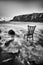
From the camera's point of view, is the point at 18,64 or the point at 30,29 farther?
the point at 30,29

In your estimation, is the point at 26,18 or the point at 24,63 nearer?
the point at 24,63

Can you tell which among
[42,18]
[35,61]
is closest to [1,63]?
[35,61]

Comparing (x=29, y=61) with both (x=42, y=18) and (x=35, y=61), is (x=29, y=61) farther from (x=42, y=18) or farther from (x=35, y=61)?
(x=42, y=18)

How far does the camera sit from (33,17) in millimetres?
33844

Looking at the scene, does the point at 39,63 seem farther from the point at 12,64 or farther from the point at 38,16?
the point at 38,16

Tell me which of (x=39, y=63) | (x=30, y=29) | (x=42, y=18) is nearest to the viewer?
(x=39, y=63)

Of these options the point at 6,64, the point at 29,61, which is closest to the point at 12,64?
the point at 6,64

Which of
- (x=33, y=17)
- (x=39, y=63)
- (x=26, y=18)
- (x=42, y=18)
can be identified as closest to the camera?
(x=39, y=63)

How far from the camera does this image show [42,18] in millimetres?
30016

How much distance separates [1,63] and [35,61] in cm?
143

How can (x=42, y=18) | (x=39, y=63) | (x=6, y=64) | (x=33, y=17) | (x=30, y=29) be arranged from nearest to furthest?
(x=6, y=64) → (x=39, y=63) → (x=30, y=29) → (x=42, y=18) → (x=33, y=17)

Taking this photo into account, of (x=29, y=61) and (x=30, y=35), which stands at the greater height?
(x=30, y=35)

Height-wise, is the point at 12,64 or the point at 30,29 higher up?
the point at 30,29

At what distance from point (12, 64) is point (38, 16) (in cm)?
3316
